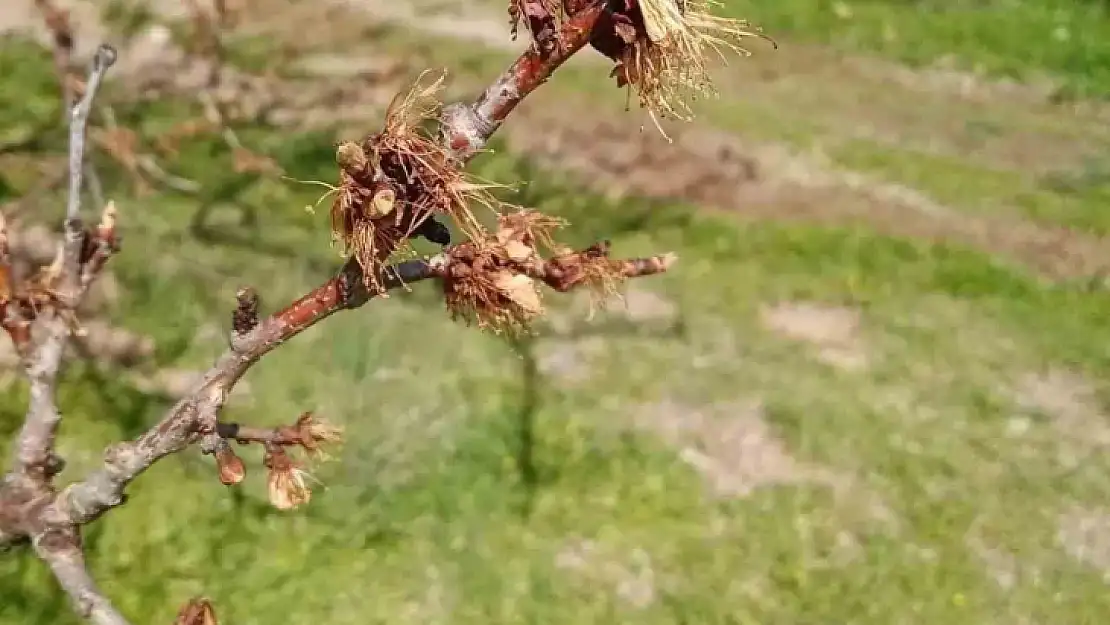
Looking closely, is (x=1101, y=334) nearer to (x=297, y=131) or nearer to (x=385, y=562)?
(x=385, y=562)

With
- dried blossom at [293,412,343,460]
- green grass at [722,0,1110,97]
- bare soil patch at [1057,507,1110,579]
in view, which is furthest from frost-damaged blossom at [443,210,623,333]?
green grass at [722,0,1110,97]

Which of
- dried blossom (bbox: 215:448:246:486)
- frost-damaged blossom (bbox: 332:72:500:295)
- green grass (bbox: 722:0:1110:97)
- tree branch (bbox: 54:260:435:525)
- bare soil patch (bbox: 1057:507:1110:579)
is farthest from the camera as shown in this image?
green grass (bbox: 722:0:1110:97)

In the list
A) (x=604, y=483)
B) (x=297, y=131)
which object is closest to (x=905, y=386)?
(x=604, y=483)

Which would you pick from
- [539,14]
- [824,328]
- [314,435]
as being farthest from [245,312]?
[824,328]

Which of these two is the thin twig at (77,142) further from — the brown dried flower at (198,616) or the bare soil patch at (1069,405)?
the bare soil patch at (1069,405)

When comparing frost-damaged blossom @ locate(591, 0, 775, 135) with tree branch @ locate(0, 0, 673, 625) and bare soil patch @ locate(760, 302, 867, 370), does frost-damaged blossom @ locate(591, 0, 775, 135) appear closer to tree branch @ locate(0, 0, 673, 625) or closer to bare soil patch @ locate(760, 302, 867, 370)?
tree branch @ locate(0, 0, 673, 625)

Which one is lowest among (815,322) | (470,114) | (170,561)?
(815,322)

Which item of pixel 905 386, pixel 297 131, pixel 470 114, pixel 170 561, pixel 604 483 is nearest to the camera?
pixel 470 114
